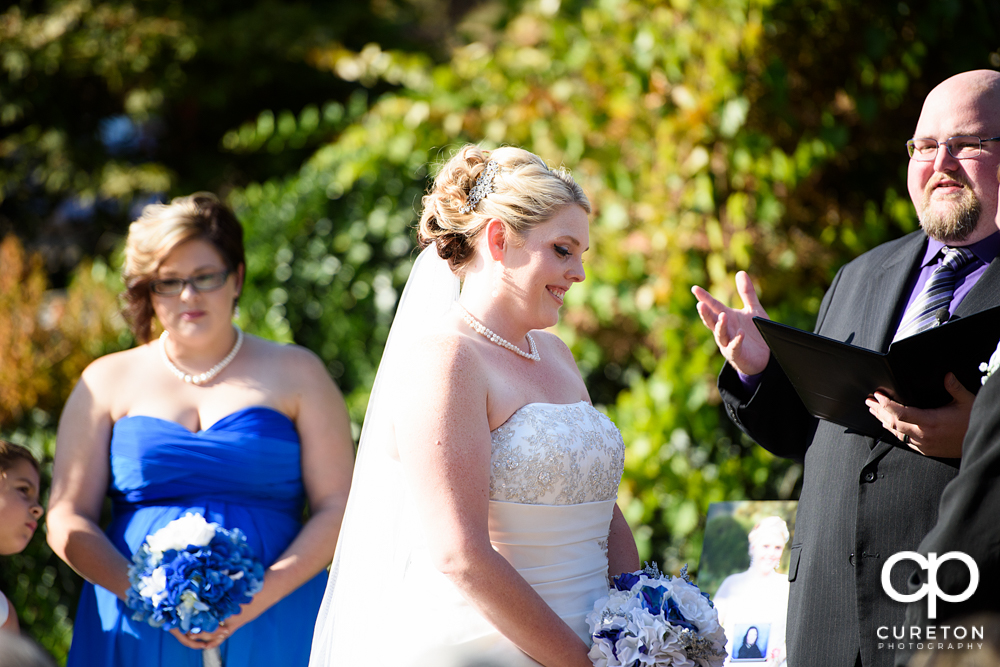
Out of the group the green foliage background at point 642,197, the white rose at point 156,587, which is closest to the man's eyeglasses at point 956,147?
the green foliage background at point 642,197

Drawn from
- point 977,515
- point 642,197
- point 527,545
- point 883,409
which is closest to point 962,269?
point 883,409

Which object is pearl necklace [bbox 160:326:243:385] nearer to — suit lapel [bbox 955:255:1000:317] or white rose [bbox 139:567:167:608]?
white rose [bbox 139:567:167:608]

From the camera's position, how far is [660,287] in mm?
4438

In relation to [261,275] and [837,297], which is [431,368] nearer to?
[837,297]

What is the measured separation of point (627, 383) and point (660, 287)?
930 mm

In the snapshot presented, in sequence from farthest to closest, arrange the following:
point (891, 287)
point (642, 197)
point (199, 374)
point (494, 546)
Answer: point (642, 197) → point (199, 374) → point (891, 287) → point (494, 546)

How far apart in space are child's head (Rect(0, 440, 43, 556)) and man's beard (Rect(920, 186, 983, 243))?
2.96 m

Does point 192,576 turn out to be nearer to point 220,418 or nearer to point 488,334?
point 220,418


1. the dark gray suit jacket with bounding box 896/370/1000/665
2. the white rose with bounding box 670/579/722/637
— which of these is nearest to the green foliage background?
the white rose with bounding box 670/579/722/637

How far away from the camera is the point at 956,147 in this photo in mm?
2533

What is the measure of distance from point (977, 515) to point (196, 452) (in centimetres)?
251

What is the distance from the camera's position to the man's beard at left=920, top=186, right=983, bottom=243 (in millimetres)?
2506

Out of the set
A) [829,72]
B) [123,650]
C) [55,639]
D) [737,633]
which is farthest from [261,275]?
[737,633]

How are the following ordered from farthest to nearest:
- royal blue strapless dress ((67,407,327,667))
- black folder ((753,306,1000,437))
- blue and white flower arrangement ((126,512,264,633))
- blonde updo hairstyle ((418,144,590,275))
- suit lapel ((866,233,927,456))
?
royal blue strapless dress ((67,407,327,667)) → blue and white flower arrangement ((126,512,264,633)) → suit lapel ((866,233,927,456)) → blonde updo hairstyle ((418,144,590,275)) → black folder ((753,306,1000,437))
